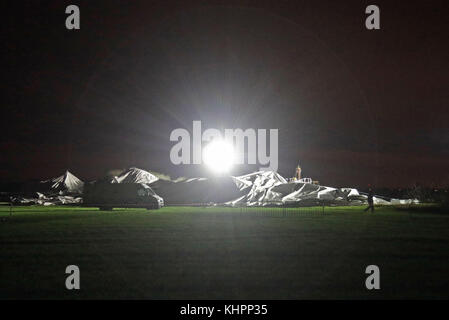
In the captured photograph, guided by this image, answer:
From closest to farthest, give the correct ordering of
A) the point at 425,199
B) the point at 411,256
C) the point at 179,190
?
the point at 411,256
the point at 425,199
the point at 179,190

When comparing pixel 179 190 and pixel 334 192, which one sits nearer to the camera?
pixel 334 192

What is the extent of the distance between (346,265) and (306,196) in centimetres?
6900

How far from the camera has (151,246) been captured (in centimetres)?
1435

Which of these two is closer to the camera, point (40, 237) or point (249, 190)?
point (40, 237)

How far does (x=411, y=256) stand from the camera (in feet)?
40.7
